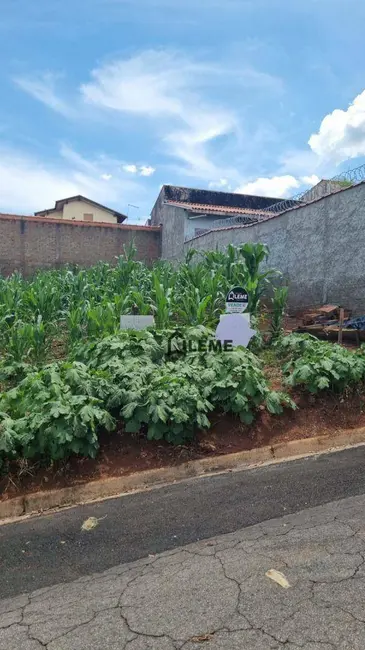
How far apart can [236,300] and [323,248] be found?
4027 millimetres

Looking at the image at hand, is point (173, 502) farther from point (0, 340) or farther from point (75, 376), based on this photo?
point (0, 340)

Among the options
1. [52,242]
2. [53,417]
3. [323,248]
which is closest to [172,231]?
[52,242]

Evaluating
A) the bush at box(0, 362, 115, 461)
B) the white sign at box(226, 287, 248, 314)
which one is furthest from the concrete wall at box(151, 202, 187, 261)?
the bush at box(0, 362, 115, 461)

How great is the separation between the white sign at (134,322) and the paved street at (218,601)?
372 centimetres

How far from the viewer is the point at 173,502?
378cm

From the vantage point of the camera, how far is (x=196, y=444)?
4.59 m

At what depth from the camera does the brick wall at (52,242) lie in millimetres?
18828

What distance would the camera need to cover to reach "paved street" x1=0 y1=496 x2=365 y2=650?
87.4 inches

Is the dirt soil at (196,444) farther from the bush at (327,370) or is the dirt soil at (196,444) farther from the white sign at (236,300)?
the white sign at (236,300)

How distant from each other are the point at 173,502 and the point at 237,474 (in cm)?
77

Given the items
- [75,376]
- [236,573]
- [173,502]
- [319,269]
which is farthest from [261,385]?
[319,269]

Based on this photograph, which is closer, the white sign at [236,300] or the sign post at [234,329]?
the sign post at [234,329]

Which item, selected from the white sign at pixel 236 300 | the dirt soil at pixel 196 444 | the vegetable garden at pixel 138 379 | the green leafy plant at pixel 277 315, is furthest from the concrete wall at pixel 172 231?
the dirt soil at pixel 196 444

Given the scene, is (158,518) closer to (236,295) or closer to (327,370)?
(327,370)
